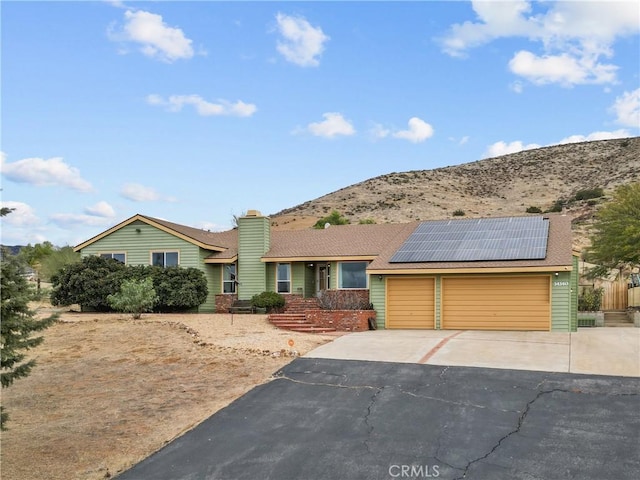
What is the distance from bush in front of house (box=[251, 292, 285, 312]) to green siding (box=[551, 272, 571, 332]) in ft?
39.1

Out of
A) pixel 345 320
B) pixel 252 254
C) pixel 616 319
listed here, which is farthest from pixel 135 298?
pixel 616 319

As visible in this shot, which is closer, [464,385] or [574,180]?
[464,385]

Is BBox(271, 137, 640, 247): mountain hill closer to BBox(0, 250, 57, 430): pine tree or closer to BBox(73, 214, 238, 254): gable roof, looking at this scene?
BBox(73, 214, 238, 254): gable roof

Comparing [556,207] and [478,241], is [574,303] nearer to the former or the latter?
[478,241]

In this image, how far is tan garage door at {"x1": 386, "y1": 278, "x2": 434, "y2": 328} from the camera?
20281 mm

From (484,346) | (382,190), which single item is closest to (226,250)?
(484,346)

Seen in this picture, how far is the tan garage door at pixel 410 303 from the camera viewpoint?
798 inches

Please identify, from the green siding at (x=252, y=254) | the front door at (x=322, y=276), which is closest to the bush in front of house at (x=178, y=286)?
the green siding at (x=252, y=254)

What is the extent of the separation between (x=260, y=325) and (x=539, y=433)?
13.2 meters

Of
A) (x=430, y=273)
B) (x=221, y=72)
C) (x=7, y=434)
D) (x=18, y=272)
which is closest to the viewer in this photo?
(x=18, y=272)

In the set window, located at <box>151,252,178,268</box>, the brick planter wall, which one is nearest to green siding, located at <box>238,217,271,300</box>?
window, located at <box>151,252,178,268</box>

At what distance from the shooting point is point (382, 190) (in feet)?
274

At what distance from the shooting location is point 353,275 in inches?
953

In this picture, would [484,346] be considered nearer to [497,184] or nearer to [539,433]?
[539,433]
